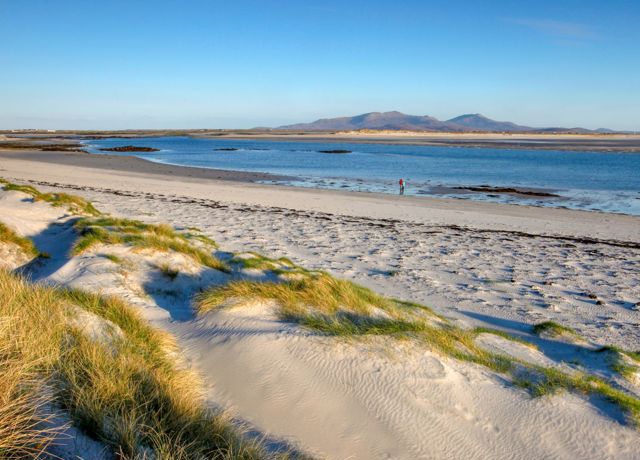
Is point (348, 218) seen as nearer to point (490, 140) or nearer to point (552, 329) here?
point (552, 329)

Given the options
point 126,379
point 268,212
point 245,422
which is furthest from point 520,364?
point 268,212

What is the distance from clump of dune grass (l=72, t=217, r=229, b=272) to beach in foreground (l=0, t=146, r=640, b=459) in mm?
564

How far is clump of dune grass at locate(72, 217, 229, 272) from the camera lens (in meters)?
7.05

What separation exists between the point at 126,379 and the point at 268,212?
12.3 meters

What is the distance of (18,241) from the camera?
734 centimetres

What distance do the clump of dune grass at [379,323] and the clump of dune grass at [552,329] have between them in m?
0.55

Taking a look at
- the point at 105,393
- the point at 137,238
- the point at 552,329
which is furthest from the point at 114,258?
the point at 552,329

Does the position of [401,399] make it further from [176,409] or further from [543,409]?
[176,409]

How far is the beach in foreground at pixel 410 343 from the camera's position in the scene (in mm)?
3521

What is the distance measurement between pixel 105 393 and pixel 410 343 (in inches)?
99.5

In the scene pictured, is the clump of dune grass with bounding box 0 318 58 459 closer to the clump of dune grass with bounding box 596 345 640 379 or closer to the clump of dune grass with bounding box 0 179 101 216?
the clump of dune grass with bounding box 596 345 640 379

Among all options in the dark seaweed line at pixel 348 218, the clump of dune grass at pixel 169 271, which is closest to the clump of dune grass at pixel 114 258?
the clump of dune grass at pixel 169 271

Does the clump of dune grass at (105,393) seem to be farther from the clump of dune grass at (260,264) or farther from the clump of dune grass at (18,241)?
the clump of dune grass at (18,241)

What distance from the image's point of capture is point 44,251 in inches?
302
